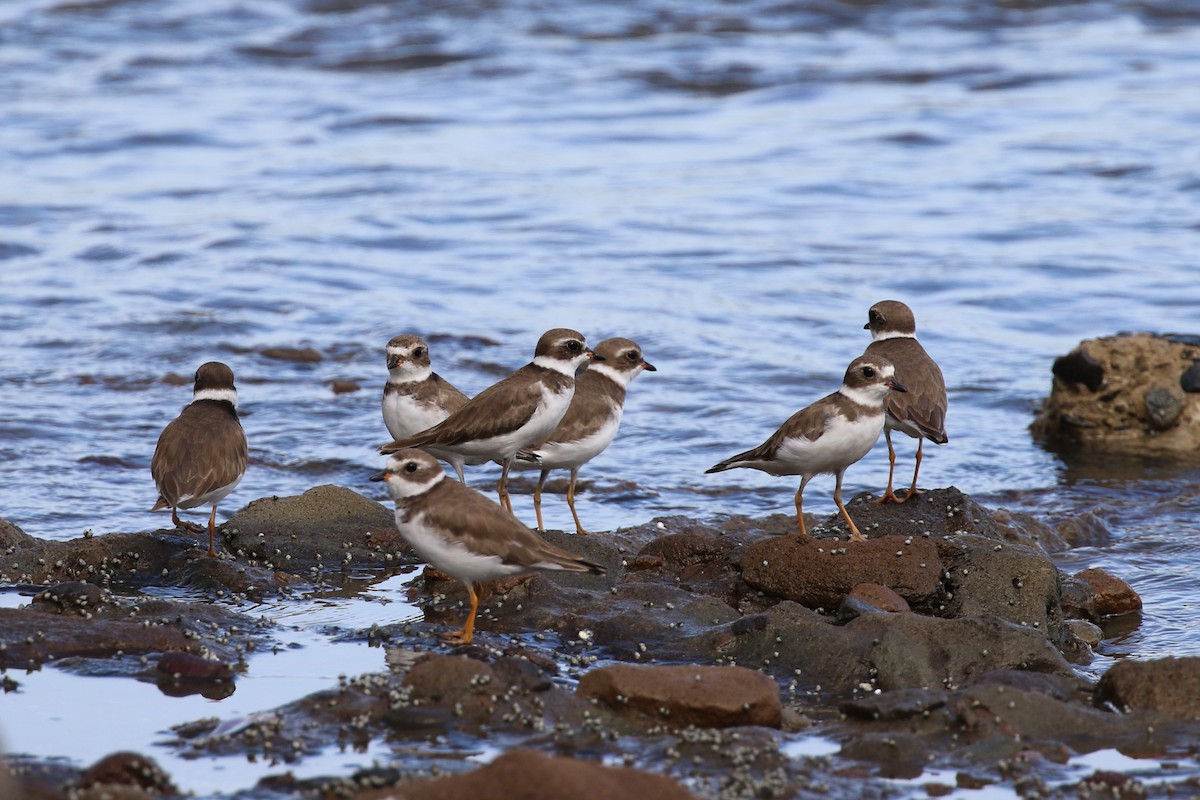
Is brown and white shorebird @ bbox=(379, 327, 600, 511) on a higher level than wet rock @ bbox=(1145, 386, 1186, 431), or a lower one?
higher

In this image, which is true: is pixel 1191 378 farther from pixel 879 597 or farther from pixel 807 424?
pixel 879 597

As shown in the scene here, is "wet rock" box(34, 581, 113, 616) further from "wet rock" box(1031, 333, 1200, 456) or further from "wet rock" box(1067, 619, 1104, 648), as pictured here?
"wet rock" box(1031, 333, 1200, 456)

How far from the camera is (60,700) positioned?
21.3ft

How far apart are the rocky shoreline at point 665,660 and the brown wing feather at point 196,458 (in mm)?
387

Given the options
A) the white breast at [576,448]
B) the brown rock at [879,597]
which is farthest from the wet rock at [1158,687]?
the white breast at [576,448]

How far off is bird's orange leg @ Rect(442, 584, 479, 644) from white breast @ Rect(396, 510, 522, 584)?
19 cm

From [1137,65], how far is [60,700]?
83.0 ft

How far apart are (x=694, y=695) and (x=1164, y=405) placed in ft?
24.4

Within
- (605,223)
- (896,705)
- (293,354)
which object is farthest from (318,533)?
(605,223)

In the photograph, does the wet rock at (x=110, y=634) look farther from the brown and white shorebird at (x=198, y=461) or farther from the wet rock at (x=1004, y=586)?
the wet rock at (x=1004, y=586)

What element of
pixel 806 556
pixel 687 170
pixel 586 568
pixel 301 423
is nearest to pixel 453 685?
pixel 586 568

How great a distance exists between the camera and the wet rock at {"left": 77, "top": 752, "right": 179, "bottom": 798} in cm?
548

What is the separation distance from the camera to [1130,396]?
12.6 metres

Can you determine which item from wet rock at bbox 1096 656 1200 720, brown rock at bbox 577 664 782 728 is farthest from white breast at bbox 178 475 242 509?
wet rock at bbox 1096 656 1200 720
